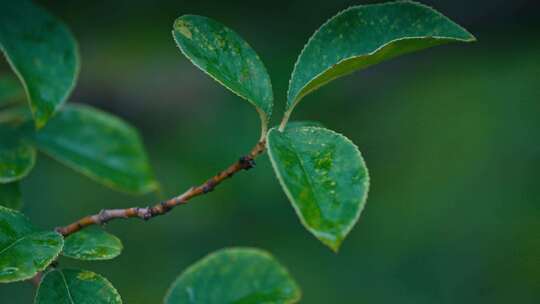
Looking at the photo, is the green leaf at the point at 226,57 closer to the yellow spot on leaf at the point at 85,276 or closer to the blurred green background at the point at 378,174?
the yellow spot on leaf at the point at 85,276

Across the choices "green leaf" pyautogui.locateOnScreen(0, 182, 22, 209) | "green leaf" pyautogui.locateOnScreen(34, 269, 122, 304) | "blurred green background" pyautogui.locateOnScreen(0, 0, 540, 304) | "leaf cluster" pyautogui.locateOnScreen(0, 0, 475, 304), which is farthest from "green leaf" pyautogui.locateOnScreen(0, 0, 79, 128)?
"blurred green background" pyautogui.locateOnScreen(0, 0, 540, 304)

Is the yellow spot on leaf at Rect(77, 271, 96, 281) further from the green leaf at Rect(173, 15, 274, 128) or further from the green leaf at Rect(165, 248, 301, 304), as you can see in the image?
the green leaf at Rect(173, 15, 274, 128)

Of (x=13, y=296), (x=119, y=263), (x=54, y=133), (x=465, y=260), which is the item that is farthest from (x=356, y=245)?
(x=54, y=133)

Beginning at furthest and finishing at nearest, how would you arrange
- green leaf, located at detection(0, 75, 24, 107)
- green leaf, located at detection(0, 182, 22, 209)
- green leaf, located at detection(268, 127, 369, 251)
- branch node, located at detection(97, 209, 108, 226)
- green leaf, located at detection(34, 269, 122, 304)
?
green leaf, located at detection(0, 75, 24, 107)
green leaf, located at detection(0, 182, 22, 209)
branch node, located at detection(97, 209, 108, 226)
green leaf, located at detection(34, 269, 122, 304)
green leaf, located at detection(268, 127, 369, 251)

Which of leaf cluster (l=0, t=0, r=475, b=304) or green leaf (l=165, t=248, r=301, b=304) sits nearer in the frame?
leaf cluster (l=0, t=0, r=475, b=304)

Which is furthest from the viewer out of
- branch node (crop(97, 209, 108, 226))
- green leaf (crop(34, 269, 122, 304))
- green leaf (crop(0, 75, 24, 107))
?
green leaf (crop(0, 75, 24, 107))

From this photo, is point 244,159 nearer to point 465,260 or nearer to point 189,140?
point 465,260

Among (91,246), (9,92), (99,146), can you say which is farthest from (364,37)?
(9,92)

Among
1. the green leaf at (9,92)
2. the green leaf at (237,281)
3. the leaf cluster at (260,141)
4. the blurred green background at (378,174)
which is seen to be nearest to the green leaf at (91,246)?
the leaf cluster at (260,141)
